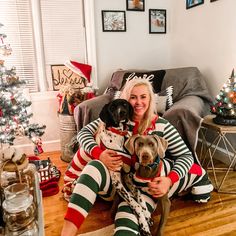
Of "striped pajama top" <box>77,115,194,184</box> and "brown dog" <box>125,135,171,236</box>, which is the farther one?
"striped pajama top" <box>77,115,194,184</box>

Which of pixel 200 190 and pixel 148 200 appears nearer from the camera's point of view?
pixel 148 200

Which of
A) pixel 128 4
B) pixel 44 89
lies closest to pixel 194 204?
pixel 44 89

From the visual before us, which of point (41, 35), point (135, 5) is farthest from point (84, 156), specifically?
point (135, 5)

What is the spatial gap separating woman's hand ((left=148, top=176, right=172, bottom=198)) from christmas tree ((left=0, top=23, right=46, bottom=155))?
1577 mm

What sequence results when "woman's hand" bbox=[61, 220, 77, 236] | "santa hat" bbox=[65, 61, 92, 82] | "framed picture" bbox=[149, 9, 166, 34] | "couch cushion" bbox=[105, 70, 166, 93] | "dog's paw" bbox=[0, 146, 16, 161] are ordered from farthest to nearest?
1. "framed picture" bbox=[149, 9, 166, 34]
2. "santa hat" bbox=[65, 61, 92, 82]
3. "couch cushion" bbox=[105, 70, 166, 93]
4. "woman's hand" bbox=[61, 220, 77, 236]
5. "dog's paw" bbox=[0, 146, 16, 161]

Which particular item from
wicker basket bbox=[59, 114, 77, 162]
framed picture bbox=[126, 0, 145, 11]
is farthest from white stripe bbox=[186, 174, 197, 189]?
framed picture bbox=[126, 0, 145, 11]

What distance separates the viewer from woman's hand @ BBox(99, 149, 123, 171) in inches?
54.5

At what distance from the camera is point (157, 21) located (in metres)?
3.20

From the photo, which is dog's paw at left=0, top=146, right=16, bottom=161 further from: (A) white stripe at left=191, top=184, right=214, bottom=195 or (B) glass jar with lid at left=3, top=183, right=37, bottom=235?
(A) white stripe at left=191, top=184, right=214, bottom=195

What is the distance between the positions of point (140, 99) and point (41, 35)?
192 centimetres

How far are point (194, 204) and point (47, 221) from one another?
1052 mm

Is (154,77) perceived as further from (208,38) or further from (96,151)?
(96,151)

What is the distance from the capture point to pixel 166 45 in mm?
3328

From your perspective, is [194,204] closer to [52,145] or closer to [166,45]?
[52,145]
